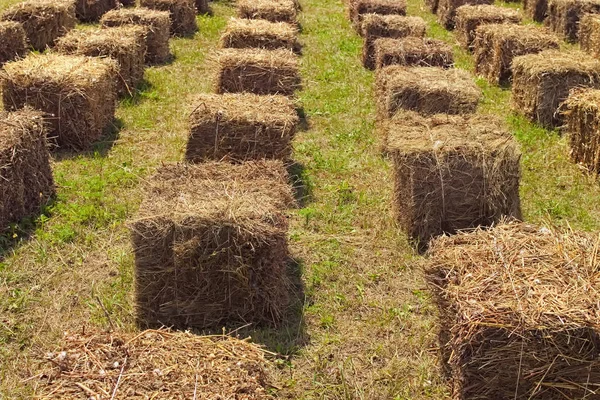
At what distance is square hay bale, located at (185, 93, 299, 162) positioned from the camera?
8.95m

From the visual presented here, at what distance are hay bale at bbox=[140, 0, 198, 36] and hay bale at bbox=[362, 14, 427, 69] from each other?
4.57m

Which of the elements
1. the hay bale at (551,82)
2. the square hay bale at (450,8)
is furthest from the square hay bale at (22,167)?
the square hay bale at (450,8)

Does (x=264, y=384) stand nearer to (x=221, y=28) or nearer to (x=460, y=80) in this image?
(x=460, y=80)

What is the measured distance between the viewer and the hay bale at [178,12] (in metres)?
16.7

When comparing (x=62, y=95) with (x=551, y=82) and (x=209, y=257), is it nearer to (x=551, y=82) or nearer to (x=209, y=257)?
(x=209, y=257)

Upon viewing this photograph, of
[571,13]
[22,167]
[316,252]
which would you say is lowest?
[316,252]

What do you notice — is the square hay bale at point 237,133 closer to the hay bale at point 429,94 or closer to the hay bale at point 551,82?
the hay bale at point 429,94

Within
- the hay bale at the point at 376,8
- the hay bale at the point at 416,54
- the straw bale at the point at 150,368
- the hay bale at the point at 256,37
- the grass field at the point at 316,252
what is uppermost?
the straw bale at the point at 150,368

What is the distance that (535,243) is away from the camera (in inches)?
228

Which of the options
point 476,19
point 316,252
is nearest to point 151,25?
point 476,19

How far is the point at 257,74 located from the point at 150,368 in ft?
24.2

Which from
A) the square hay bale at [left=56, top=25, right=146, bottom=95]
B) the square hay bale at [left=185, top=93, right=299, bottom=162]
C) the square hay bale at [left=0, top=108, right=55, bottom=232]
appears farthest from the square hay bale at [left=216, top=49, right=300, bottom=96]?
the square hay bale at [left=0, top=108, right=55, bottom=232]

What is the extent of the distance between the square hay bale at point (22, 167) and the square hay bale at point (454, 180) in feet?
13.9

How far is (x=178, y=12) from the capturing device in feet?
55.0
